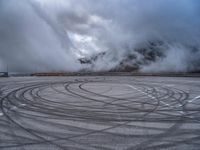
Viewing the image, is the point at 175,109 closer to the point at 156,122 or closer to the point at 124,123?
the point at 156,122

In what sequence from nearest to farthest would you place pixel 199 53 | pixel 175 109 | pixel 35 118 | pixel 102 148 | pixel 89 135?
pixel 102 148 → pixel 89 135 → pixel 35 118 → pixel 175 109 → pixel 199 53

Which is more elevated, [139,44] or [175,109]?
[139,44]

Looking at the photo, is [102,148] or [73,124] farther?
[73,124]

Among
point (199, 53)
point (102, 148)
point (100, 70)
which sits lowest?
point (102, 148)

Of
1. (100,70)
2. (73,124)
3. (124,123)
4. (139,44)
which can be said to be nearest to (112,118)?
(124,123)

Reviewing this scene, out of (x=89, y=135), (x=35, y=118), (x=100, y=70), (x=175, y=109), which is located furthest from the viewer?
(x=100, y=70)

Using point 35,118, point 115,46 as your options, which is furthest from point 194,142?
point 115,46

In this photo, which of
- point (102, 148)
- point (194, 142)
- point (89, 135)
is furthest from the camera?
point (89, 135)

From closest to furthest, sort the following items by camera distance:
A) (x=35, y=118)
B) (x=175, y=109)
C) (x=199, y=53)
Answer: (x=35, y=118) < (x=175, y=109) < (x=199, y=53)

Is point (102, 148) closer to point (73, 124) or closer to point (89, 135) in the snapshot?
point (89, 135)
